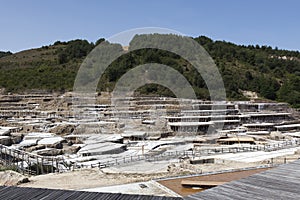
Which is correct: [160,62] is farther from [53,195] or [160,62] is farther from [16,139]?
[53,195]

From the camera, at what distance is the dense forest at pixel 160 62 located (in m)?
59.0

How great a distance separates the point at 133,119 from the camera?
143 ft

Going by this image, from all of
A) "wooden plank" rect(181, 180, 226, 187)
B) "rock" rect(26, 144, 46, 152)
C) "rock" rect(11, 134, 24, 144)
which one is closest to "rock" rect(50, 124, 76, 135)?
"rock" rect(11, 134, 24, 144)

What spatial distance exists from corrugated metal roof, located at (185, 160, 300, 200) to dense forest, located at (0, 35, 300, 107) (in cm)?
4532

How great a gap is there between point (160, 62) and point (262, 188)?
5687 centimetres

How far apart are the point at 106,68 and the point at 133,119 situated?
→ 699 inches

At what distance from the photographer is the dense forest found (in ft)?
193

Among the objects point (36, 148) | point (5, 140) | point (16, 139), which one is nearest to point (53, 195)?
point (36, 148)

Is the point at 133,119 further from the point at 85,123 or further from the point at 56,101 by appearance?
the point at 56,101

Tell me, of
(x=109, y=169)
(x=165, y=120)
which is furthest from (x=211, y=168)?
(x=165, y=120)

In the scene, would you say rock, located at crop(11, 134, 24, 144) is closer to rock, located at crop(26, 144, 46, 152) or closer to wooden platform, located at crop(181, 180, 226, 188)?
rock, located at crop(26, 144, 46, 152)

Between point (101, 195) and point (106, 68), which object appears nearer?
point (101, 195)

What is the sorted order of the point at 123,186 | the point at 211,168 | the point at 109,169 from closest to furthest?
the point at 123,186 → the point at 211,168 → the point at 109,169

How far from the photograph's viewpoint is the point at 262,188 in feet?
27.6
